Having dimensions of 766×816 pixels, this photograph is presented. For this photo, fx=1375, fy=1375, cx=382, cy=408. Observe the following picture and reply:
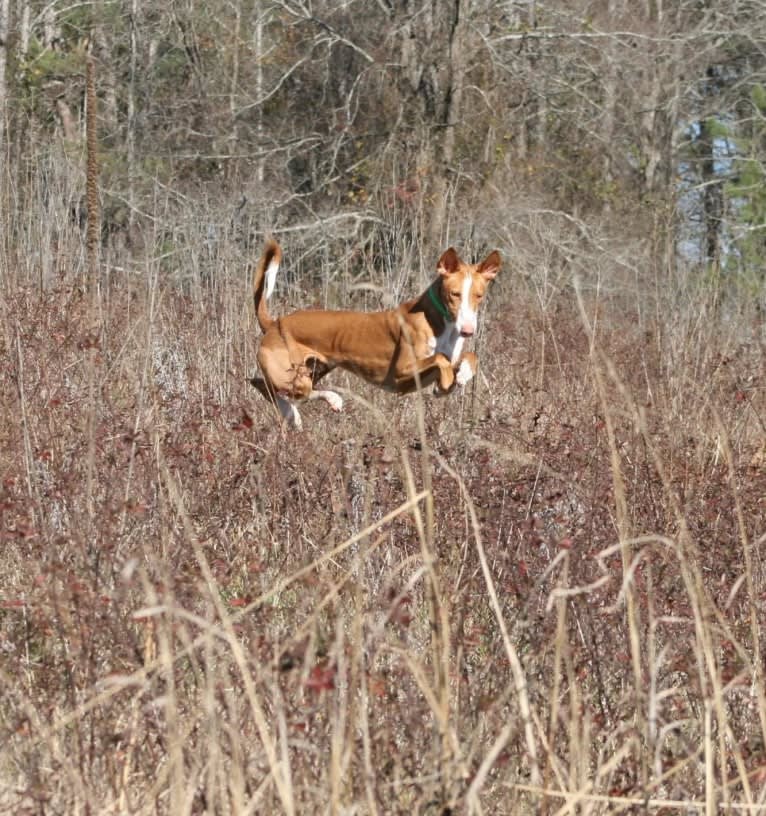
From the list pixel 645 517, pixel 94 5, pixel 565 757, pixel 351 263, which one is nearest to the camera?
pixel 565 757

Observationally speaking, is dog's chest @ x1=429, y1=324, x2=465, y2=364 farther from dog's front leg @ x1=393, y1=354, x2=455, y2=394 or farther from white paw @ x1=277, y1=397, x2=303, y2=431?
white paw @ x1=277, y1=397, x2=303, y2=431

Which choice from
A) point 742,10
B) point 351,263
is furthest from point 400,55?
point 742,10

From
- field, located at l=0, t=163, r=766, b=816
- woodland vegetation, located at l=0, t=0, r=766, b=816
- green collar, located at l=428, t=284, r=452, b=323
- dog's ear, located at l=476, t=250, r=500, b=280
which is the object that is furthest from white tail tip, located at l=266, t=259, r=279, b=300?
dog's ear, located at l=476, t=250, r=500, b=280

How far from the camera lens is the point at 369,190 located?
16.4m

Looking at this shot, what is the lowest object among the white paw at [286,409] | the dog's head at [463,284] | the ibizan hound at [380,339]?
the white paw at [286,409]

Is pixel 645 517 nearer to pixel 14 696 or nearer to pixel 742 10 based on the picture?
pixel 14 696

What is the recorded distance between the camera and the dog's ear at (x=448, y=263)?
247 inches

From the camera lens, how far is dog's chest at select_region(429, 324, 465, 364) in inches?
255

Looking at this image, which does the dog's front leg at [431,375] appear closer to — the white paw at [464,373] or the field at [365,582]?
the white paw at [464,373]

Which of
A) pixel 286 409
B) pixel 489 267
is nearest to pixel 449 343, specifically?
pixel 489 267

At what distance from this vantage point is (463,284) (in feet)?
20.7

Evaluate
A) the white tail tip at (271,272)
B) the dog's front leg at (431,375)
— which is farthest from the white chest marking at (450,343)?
the white tail tip at (271,272)

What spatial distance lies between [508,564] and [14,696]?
4.14 ft

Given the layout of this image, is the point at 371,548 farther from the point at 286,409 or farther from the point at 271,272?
the point at 271,272
